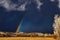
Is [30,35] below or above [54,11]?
below

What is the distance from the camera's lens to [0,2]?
1455 millimetres

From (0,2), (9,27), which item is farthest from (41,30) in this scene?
(0,2)

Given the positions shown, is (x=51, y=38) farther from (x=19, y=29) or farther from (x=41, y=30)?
(x=19, y=29)

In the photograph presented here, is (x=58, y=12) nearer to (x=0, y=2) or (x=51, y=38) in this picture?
(x=51, y=38)

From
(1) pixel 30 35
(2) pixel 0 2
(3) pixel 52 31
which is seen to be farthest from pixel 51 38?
(2) pixel 0 2

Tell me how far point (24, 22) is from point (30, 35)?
0.13m

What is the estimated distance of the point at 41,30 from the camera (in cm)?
141

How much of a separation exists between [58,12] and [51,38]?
0.81 feet

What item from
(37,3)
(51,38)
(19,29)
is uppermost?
(37,3)

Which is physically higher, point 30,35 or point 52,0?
point 52,0

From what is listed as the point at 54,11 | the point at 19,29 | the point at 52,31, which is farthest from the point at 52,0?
the point at 19,29

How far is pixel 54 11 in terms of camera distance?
1441 millimetres

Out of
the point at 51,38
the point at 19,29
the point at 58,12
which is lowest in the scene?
the point at 51,38

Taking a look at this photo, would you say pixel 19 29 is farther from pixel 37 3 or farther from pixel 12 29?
pixel 37 3
